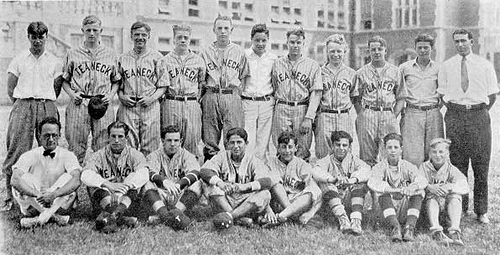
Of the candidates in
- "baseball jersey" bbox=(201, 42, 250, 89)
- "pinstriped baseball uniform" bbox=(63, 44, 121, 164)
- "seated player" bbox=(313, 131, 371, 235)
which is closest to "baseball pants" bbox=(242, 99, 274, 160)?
"baseball jersey" bbox=(201, 42, 250, 89)

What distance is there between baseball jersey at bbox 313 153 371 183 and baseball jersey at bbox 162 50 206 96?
1276 mm

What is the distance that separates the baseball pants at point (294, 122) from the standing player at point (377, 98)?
1.63 feet

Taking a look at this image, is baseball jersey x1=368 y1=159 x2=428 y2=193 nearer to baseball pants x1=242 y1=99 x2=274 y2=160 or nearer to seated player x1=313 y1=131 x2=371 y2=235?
seated player x1=313 y1=131 x2=371 y2=235

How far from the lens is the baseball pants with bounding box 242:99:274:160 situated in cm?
464

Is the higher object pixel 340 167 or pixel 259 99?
pixel 259 99

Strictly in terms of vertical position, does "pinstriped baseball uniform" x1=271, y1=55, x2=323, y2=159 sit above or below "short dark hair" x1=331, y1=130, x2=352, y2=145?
above

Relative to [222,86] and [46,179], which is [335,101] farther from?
[46,179]

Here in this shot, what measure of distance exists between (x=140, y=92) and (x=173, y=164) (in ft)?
2.44

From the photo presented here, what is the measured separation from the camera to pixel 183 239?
3.59 m

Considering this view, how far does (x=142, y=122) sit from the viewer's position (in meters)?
4.39

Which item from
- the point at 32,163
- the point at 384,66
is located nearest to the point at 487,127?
the point at 384,66

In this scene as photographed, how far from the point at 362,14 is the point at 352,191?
3.49m

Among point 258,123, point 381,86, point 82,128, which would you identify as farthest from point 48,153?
point 381,86

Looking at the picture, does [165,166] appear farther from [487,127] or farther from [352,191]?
[487,127]
